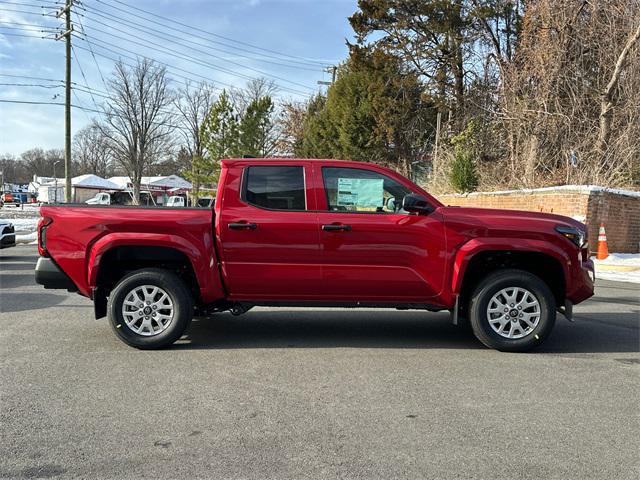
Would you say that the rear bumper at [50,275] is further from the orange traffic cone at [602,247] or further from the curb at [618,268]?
the orange traffic cone at [602,247]

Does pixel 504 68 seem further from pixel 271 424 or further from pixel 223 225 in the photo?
pixel 271 424

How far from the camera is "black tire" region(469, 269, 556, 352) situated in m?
5.45

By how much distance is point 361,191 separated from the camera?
566 centimetres

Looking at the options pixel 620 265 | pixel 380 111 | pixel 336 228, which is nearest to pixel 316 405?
pixel 336 228

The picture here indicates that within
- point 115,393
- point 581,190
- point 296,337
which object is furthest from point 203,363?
point 581,190

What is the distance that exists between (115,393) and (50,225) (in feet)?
7.08

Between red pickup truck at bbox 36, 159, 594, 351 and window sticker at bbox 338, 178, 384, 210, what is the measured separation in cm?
2

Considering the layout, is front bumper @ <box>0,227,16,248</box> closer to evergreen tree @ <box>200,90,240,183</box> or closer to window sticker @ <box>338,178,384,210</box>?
window sticker @ <box>338,178,384,210</box>

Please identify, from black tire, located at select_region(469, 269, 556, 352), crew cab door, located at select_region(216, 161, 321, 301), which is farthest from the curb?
crew cab door, located at select_region(216, 161, 321, 301)

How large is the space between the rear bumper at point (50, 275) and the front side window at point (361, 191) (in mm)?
2902

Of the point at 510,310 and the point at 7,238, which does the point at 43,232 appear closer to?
the point at 510,310

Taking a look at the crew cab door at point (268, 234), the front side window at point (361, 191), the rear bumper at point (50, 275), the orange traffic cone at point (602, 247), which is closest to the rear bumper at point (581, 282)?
the front side window at point (361, 191)

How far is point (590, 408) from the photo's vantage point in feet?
13.4

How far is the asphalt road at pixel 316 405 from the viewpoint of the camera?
3.20m
